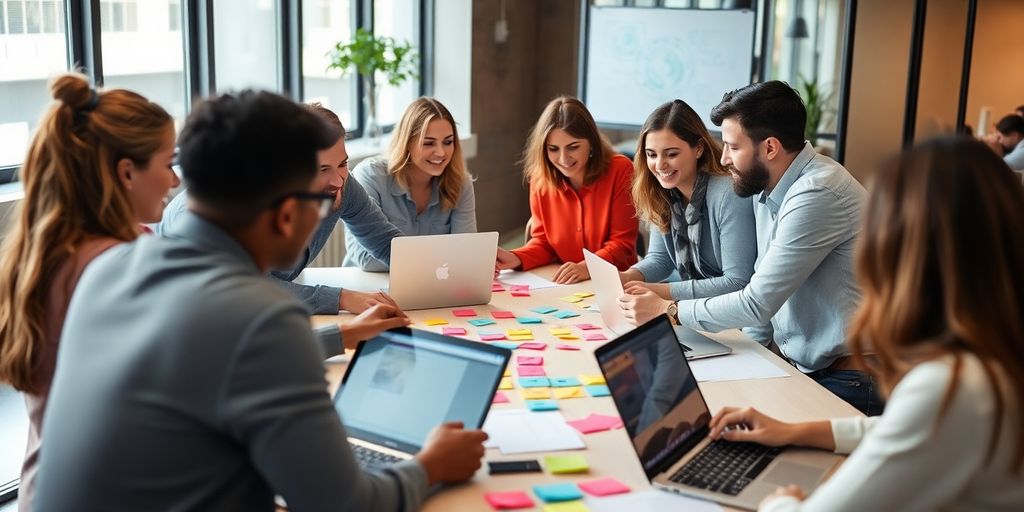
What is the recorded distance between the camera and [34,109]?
3.59 meters

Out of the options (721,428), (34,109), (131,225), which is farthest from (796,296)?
(34,109)

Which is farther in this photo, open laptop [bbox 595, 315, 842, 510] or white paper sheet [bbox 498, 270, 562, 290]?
white paper sheet [bbox 498, 270, 562, 290]

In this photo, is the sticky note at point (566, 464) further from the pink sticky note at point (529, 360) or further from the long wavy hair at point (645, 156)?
the long wavy hair at point (645, 156)

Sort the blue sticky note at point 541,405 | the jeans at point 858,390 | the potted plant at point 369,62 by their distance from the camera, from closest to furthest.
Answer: the blue sticky note at point 541,405 < the jeans at point 858,390 < the potted plant at point 369,62

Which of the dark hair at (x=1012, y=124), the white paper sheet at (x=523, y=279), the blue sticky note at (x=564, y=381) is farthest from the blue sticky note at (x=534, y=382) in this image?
the dark hair at (x=1012, y=124)

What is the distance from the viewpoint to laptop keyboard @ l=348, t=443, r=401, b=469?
175 centimetres

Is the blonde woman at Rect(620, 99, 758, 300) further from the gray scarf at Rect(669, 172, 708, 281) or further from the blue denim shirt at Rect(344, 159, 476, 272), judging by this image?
the blue denim shirt at Rect(344, 159, 476, 272)

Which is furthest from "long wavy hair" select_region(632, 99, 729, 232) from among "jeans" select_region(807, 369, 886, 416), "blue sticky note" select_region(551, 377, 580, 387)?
"blue sticky note" select_region(551, 377, 580, 387)

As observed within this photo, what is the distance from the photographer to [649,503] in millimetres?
1671

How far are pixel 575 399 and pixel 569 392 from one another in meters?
0.03

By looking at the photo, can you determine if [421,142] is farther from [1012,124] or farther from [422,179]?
[1012,124]

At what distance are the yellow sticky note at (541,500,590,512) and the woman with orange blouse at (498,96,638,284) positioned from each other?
Answer: 190 centimetres

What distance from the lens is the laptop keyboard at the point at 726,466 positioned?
5.67 ft

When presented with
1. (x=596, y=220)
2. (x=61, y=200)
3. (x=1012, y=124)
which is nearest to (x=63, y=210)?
(x=61, y=200)
